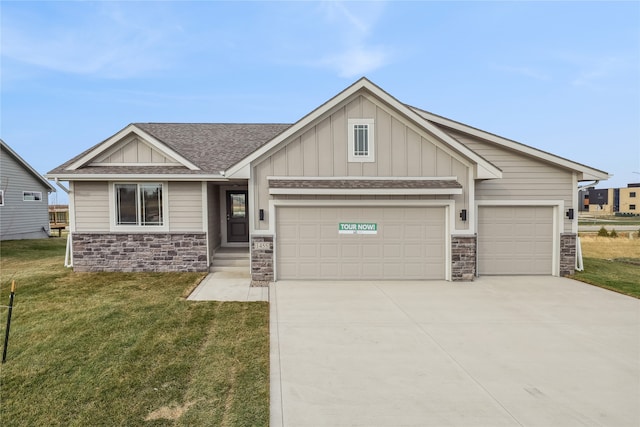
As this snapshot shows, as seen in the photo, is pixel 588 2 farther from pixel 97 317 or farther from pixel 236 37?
pixel 97 317

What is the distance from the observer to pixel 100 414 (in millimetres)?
3604

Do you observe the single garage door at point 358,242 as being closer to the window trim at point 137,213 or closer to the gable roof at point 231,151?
the gable roof at point 231,151

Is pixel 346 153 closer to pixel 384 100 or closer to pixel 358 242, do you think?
pixel 384 100

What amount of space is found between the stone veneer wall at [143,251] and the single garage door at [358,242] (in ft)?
10.0

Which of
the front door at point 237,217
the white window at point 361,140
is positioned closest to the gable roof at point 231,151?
the white window at point 361,140

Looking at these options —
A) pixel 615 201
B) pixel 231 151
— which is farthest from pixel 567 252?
pixel 615 201

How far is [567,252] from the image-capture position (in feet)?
33.8

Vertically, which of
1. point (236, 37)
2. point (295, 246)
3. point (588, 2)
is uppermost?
point (236, 37)

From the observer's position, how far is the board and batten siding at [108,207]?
417 inches

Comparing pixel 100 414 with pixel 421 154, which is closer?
pixel 100 414

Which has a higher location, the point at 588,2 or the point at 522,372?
the point at 588,2

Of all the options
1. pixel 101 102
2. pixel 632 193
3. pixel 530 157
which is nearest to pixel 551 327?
pixel 530 157

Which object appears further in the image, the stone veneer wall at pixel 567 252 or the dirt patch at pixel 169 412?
the stone veneer wall at pixel 567 252

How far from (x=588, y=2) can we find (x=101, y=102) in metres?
33.2
